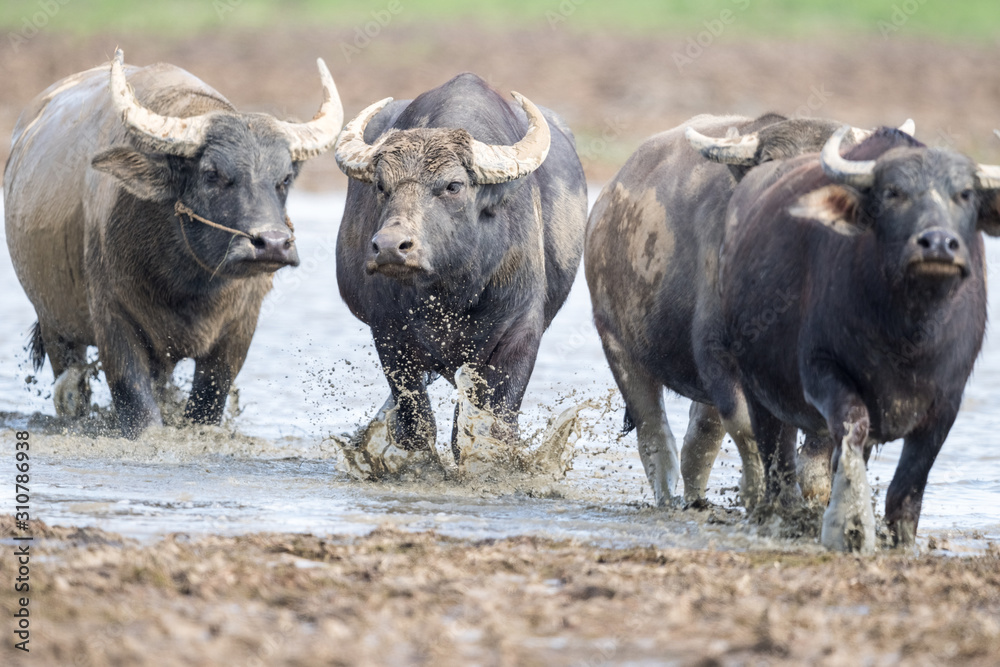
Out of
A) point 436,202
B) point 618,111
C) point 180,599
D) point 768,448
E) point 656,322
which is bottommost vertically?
point 180,599

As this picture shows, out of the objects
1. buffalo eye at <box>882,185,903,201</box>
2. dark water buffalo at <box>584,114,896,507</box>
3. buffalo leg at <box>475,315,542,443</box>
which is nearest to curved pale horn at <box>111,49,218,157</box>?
buffalo leg at <box>475,315,542,443</box>

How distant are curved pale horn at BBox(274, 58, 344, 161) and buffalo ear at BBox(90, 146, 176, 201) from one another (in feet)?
2.12

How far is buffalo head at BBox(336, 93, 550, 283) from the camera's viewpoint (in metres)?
6.98

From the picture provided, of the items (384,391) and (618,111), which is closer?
(384,391)

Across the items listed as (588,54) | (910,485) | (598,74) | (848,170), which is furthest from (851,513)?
(588,54)

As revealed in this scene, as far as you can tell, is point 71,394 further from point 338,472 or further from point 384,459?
point 384,459

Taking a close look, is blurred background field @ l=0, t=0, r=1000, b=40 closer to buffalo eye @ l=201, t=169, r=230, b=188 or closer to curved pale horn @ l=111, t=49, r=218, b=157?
curved pale horn @ l=111, t=49, r=218, b=157

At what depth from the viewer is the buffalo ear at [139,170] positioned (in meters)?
7.91

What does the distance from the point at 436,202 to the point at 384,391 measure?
4327 mm

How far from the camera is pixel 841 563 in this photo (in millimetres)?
5348

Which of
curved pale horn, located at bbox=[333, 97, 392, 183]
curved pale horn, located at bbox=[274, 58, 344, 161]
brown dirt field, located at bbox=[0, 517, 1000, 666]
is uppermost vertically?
curved pale horn, located at bbox=[274, 58, 344, 161]

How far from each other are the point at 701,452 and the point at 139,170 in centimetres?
321

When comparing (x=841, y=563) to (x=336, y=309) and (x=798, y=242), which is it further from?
(x=336, y=309)

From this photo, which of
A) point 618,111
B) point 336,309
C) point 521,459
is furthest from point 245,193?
point 618,111
